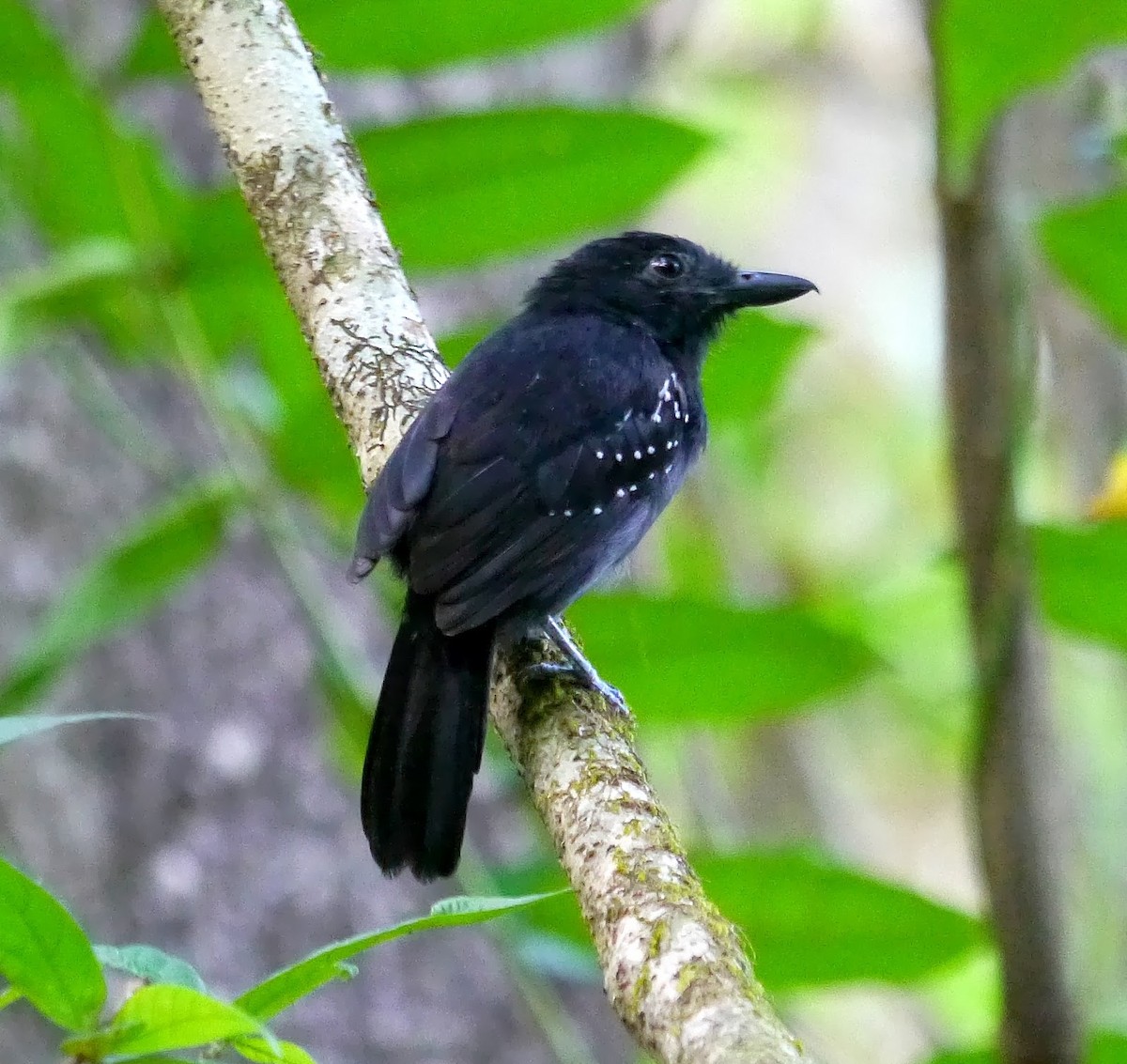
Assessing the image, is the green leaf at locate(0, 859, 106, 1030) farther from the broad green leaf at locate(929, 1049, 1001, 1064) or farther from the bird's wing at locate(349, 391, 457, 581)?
the broad green leaf at locate(929, 1049, 1001, 1064)

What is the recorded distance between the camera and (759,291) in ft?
12.3

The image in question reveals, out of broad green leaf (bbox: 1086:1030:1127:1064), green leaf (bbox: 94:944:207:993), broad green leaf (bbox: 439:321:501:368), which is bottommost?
broad green leaf (bbox: 1086:1030:1127:1064)

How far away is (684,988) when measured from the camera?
58.0 inches

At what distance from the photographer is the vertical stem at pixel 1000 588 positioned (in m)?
2.80

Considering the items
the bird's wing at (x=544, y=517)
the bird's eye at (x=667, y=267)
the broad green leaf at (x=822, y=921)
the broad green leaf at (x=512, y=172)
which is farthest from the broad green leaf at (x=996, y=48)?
the broad green leaf at (x=822, y=921)

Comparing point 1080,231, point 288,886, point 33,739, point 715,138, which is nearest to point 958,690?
point 1080,231

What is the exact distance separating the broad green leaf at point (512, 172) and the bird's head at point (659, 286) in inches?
21.6

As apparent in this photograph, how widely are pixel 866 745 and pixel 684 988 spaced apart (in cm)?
721

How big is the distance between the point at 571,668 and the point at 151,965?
117cm

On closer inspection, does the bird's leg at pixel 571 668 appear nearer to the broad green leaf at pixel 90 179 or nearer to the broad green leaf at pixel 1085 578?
the broad green leaf at pixel 1085 578

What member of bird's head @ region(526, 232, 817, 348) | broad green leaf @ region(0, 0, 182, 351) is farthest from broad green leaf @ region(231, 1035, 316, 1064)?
bird's head @ region(526, 232, 817, 348)

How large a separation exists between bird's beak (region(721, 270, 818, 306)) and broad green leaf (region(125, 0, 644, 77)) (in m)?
0.85

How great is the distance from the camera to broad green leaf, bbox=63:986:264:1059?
1326 mm

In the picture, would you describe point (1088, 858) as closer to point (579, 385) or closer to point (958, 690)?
point (958, 690)
